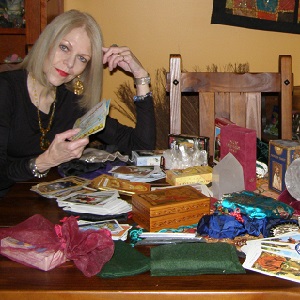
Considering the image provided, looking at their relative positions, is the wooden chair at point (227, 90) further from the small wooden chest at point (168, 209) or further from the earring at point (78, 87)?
the small wooden chest at point (168, 209)

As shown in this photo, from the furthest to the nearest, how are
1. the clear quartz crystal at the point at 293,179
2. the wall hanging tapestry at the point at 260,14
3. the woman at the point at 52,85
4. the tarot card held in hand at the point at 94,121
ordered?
the wall hanging tapestry at the point at 260,14
the woman at the point at 52,85
the tarot card held in hand at the point at 94,121
the clear quartz crystal at the point at 293,179

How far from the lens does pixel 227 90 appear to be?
88.4 inches

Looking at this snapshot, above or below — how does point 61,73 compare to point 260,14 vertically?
below

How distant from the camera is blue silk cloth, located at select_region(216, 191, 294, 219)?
1.34 meters

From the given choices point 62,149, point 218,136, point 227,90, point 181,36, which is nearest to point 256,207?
point 218,136

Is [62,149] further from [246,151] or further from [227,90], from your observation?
[227,90]

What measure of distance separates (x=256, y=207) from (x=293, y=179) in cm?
22

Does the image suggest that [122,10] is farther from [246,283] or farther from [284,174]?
[246,283]

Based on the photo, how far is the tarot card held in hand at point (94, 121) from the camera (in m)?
1.62

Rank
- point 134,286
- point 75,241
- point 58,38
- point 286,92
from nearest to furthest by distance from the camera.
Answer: point 134,286 < point 75,241 < point 58,38 < point 286,92

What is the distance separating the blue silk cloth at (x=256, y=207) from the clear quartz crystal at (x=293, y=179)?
13 centimetres

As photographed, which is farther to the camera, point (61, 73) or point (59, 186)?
point (61, 73)

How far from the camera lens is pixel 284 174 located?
1.57 meters

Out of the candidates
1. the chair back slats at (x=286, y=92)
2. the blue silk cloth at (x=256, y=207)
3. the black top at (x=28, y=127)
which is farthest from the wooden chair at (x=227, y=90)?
the blue silk cloth at (x=256, y=207)
